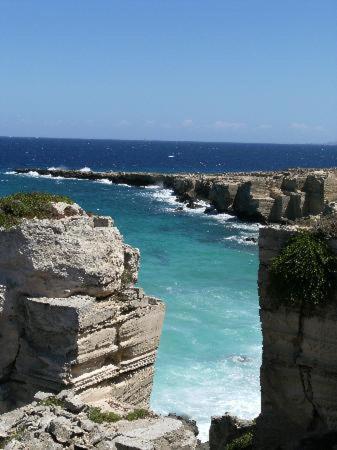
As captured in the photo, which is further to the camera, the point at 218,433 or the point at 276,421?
the point at 218,433

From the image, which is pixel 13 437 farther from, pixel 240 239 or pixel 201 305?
pixel 240 239

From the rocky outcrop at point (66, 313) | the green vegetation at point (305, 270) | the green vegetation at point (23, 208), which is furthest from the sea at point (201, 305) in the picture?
the green vegetation at point (23, 208)

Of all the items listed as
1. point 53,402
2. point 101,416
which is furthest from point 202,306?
point 53,402

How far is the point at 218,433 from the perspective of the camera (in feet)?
44.6

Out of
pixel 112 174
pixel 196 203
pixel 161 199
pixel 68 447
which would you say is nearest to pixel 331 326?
pixel 68 447

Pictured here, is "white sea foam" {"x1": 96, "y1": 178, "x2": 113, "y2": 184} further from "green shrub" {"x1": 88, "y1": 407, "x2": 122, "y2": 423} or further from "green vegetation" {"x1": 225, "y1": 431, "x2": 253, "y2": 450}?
"green shrub" {"x1": 88, "y1": 407, "x2": 122, "y2": 423}

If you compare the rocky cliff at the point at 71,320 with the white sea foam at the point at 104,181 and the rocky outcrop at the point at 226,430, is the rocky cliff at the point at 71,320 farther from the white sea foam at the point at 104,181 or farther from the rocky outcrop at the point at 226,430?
the white sea foam at the point at 104,181

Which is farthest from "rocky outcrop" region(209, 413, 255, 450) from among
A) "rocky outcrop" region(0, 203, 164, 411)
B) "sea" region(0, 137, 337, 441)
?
"rocky outcrop" region(0, 203, 164, 411)

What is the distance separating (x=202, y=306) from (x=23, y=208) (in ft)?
52.8

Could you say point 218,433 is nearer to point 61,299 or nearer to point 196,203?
point 61,299

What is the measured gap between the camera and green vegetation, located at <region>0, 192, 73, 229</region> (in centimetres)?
1092

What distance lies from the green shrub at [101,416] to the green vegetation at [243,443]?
3217mm

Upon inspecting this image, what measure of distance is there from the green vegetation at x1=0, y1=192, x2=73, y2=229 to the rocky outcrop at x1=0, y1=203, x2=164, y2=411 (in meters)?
0.15

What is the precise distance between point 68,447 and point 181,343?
14.0 m
